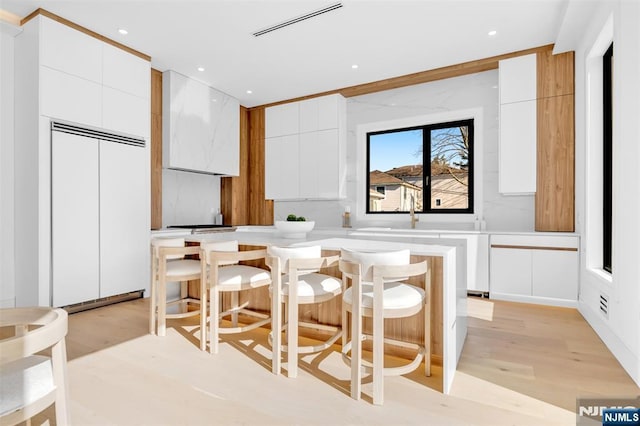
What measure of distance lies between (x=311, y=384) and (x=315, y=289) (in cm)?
52

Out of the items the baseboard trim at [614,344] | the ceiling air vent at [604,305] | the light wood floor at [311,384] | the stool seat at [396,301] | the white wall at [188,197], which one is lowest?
the light wood floor at [311,384]

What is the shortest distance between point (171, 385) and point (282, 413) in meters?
0.69

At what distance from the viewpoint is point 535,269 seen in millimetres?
3455

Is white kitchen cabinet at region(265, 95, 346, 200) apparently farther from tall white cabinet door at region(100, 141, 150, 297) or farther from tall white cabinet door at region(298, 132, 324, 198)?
tall white cabinet door at region(100, 141, 150, 297)

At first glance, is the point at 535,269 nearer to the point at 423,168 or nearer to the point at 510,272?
the point at 510,272

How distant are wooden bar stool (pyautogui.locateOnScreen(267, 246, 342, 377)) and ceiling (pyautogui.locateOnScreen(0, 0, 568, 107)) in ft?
7.29

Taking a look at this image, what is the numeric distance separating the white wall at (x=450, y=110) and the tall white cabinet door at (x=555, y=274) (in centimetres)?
56

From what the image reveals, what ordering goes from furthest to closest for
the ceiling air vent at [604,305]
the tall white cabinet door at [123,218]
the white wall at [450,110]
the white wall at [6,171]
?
the white wall at [450,110] → the tall white cabinet door at [123,218] → the white wall at [6,171] → the ceiling air vent at [604,305]

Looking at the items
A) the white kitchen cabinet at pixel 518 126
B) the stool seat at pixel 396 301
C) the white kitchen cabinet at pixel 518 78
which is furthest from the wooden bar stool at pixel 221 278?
the white kitchen cabinet at pixel 518 78

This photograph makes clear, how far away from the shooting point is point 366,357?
225 cm

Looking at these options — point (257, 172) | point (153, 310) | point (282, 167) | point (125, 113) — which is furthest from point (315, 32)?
point (153, 310)

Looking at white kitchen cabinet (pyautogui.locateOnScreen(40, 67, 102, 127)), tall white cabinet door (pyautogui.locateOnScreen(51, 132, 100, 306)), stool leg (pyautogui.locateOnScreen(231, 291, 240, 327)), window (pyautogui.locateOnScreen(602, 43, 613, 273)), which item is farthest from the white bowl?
window (pyautogui.locateOnScreen(602, 43, 613, 273))

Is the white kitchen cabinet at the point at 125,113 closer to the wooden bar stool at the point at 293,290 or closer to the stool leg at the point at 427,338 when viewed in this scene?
the wooden bar stool at the point at 293,290

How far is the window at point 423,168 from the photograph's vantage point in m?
4.33
